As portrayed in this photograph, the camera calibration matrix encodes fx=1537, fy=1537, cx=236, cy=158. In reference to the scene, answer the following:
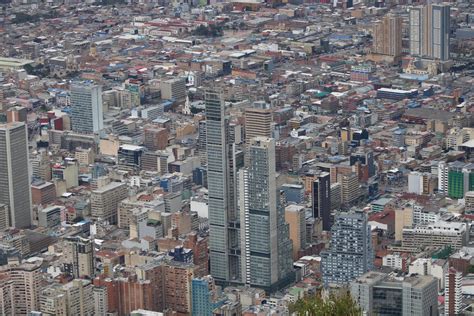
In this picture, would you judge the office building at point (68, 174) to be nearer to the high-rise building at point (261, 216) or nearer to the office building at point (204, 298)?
the high-rise building at point (261, 216)

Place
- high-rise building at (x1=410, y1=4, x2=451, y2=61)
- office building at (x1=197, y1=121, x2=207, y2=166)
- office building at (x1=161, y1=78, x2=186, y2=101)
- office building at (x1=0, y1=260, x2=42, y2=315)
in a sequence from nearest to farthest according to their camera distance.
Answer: office building at (x1=0, y1=260, x2=42, y2=315) → office building at (x1=197, y1=121, x2=207, y2=166) → office building at (x1=161, y1=78, x2=186, y2=101) → high-rise building at (x1=410, y1=4, x2=451, y2=61)

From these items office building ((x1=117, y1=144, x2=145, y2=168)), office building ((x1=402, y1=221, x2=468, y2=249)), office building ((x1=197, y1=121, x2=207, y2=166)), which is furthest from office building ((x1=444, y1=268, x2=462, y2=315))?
office building ((x1=117, y1=144, x2=145, y2=168))

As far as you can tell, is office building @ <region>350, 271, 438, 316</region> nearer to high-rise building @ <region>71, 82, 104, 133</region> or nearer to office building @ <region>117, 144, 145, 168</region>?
office building @ <region>117, 144, 145, 168</region>

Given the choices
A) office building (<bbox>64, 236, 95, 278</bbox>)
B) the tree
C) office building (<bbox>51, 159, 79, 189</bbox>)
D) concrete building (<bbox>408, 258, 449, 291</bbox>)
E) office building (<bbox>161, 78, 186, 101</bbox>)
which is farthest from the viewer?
office building (<bbox>161, 78, 186, 101</bbox>)

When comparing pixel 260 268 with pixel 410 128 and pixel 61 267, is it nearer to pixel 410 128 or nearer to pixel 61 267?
pixel 61 267

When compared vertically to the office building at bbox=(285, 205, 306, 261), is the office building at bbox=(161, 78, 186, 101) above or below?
above

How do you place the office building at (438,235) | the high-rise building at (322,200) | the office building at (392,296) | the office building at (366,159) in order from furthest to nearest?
the office building at (366,159)
the high-rise building at (322,200)
the office building at (438,235)
the office building at (392,296)

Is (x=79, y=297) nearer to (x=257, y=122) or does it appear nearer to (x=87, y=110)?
(x=257, y=122)

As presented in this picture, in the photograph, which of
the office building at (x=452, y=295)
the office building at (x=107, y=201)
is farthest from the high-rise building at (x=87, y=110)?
the office building at (x=452, y=295)
